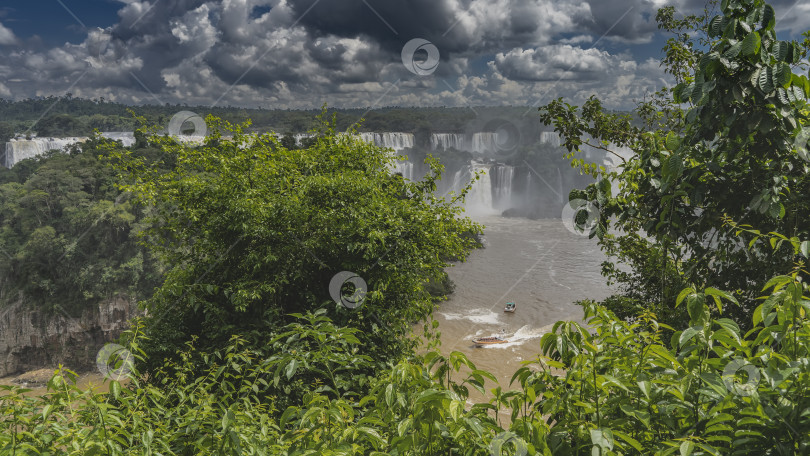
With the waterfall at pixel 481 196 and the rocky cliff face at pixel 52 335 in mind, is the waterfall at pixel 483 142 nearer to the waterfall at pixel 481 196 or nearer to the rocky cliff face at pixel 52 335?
the waterfall at pixel 481 196

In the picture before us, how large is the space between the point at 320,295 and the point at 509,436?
17.2 ft

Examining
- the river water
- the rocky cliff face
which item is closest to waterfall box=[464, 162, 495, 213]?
the river water

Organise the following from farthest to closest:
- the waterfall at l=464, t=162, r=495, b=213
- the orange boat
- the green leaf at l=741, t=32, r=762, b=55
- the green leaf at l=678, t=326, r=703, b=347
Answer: the waterfall at l=464, t=162, r=495, b=213 < the orange boat < the green leaf at l=741, t=32, r=762, b=55 < the green leaf at l=678, t=326, r=703, b=347

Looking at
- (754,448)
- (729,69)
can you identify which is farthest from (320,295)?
(754,448)

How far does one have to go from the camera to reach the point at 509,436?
1.01 metres

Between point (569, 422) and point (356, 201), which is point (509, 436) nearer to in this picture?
point (569, 422)

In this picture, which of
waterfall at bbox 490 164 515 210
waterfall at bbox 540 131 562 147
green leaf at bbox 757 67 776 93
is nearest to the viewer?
green leaf at bbox 757 67 776 93

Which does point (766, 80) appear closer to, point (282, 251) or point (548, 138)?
point (282, 251)

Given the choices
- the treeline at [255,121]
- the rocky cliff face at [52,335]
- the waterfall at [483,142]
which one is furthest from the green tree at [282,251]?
the waterfall at [483,142]

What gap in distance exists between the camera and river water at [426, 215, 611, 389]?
669 inches

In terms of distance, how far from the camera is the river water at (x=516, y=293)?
16984 millimetres

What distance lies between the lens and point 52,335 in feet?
77.6

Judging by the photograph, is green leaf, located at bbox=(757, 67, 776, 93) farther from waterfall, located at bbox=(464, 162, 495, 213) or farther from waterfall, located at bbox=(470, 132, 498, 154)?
waterfall, located at bbox=(470, 132, 498, 154)

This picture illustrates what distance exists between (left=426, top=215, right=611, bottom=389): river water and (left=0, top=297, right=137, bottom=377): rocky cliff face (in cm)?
1761
